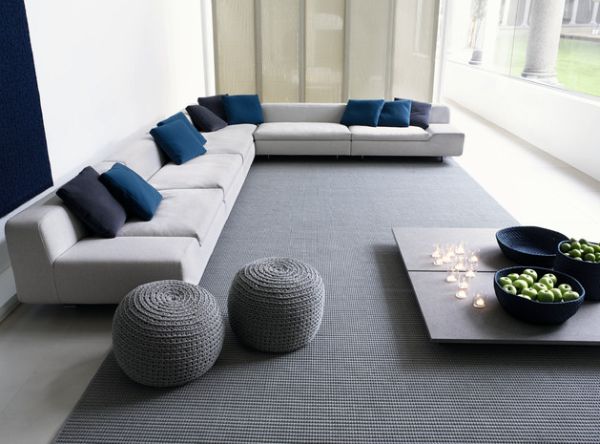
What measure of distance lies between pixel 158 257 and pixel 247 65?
5959 millimetres

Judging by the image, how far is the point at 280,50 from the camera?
28.2 feet

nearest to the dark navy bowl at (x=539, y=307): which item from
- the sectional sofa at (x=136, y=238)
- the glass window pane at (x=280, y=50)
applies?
the sectional sofa at (x=136, y=238)

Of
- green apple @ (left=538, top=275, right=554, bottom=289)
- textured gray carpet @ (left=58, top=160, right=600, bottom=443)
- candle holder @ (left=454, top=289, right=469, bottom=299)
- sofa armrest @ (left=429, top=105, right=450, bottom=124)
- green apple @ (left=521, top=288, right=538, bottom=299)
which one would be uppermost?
sofa armrest @ (left=429, top=105, right=450, bottom=124)

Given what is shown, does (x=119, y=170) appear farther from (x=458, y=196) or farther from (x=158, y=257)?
(x=458, y=196)

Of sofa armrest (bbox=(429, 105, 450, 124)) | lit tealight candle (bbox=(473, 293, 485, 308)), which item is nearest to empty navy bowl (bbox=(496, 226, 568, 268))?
lit tealight candle (bbox=(473, 293, 485, 308))

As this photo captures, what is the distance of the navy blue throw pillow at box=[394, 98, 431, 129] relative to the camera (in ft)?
23.9

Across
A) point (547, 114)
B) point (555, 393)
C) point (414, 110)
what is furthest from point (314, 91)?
point (555, 393)

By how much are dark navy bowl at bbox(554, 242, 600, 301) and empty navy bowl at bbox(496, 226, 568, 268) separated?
0.31 meters

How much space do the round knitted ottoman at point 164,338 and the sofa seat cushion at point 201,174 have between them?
1.97 meters

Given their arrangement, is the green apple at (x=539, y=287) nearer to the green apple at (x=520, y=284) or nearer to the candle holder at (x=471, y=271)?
the green apple at (x=520, y=284)

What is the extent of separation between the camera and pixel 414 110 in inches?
291

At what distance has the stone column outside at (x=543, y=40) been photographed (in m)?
8.91

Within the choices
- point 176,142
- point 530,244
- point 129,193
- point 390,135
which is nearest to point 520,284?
point 530,244

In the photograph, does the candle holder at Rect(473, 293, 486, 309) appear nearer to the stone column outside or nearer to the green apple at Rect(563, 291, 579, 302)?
the green apple at Rect(563, 291, 579, 302)
